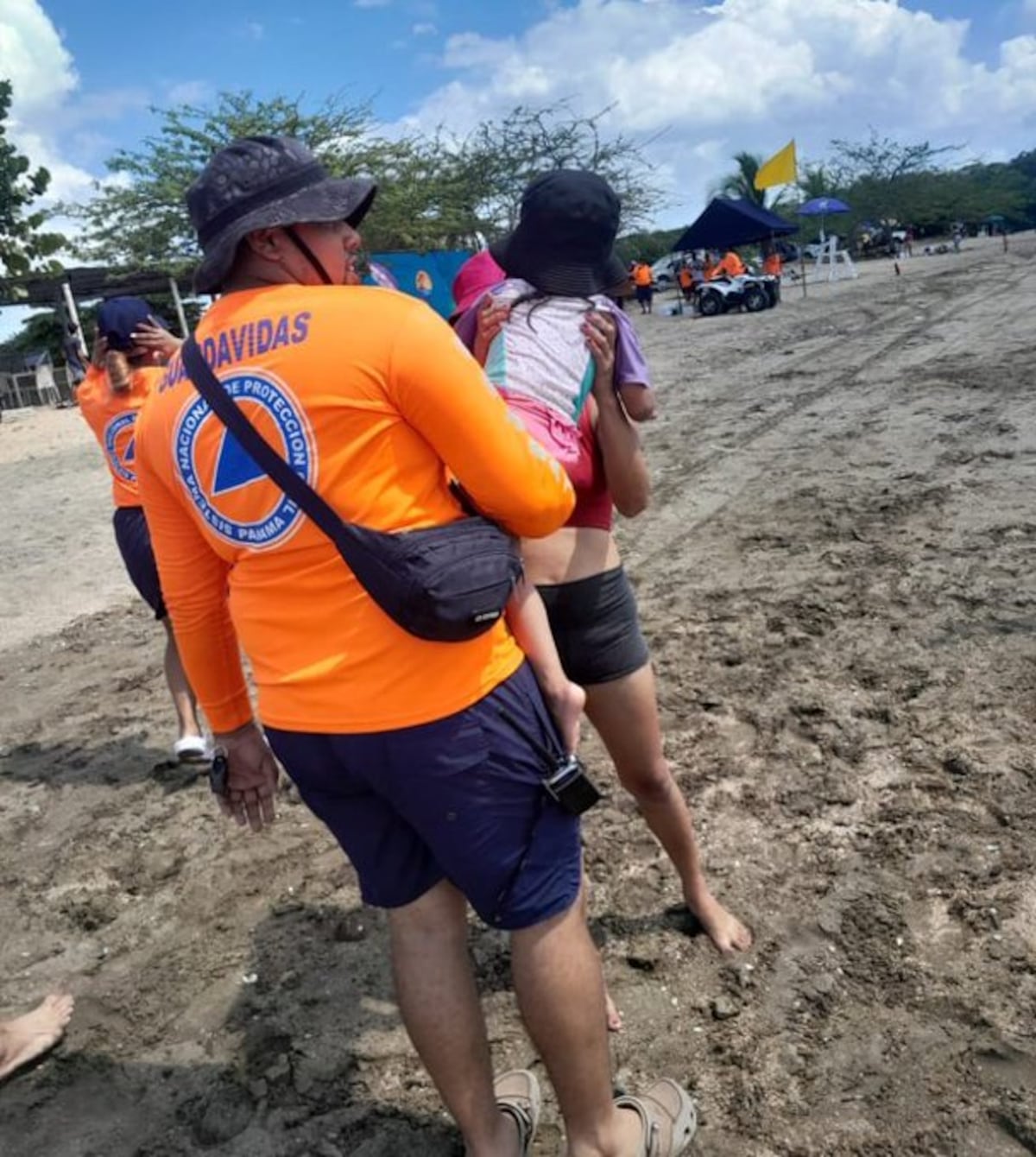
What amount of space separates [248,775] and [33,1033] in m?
1.34

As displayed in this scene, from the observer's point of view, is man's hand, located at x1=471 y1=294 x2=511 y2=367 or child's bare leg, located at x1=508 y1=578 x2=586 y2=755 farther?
man's hand, located at x1=471 y1=294 x2=511 y2=367

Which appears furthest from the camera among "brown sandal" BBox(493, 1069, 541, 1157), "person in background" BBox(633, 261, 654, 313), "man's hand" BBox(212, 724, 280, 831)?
"person in background" BBox(633, 261, 654, 313)

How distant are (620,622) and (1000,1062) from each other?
128 centimetres

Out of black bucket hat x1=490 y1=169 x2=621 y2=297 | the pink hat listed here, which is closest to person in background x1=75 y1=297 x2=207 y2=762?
the pink hat

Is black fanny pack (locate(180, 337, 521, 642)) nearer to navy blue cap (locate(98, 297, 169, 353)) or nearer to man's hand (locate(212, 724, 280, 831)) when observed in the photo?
man's hand (locate(212, 724, 280, 831))

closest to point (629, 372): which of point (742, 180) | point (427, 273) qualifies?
point (427, 273)

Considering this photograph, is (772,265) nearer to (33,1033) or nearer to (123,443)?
(123,443)

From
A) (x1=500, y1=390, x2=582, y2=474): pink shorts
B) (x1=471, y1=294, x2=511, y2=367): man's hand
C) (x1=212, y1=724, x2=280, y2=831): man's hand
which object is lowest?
(x1=212, y1=724, x2=280, y2=831): man's hand

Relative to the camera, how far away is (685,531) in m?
6.34

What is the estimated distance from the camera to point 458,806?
5.25ft

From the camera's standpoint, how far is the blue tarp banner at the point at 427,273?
15.8 meters

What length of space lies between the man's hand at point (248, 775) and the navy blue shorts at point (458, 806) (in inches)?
7.3

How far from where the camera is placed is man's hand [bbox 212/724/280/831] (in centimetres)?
195

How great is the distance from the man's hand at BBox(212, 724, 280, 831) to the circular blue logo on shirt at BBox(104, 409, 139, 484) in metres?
2.41
